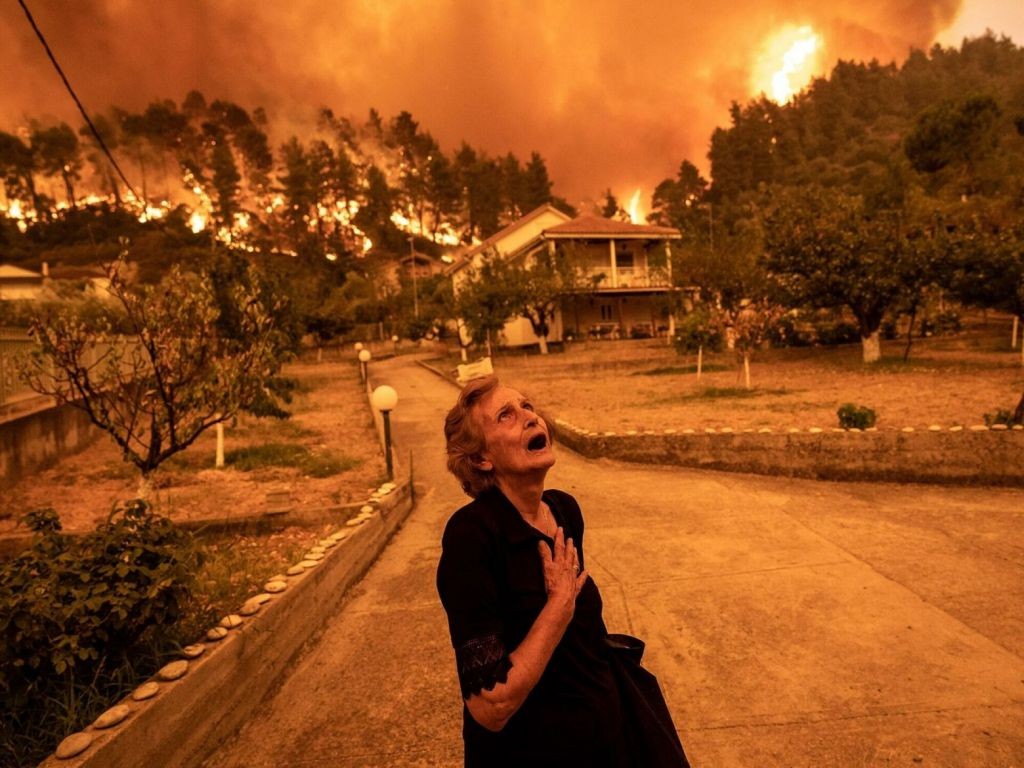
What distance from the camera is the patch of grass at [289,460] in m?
9.84

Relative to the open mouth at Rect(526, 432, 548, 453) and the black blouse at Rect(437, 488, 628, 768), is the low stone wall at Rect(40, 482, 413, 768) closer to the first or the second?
the black blouse at Rect(437, 488, 628, 768)

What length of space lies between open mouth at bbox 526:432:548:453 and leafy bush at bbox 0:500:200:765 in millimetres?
2655

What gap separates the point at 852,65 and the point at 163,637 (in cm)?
18161

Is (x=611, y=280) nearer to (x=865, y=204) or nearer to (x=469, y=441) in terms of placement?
(x=865, y=204)

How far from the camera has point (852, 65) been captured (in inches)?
5615

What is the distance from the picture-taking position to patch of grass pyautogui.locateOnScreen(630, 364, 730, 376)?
72.6ft

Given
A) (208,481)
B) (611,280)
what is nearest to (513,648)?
(208,481)

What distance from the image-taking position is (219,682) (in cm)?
336

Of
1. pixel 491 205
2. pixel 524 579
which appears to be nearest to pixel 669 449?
pixel 524 579

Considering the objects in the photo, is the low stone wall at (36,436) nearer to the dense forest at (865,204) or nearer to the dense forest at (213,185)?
the dense forest at (865,204)

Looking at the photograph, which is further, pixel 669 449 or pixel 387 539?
pixel 669 449

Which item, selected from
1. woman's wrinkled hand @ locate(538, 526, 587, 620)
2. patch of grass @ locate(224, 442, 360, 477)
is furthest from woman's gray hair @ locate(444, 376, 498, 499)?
patch of grass @ locate(224, 442, 360, 477)

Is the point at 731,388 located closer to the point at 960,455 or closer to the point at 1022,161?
the point at 960,455

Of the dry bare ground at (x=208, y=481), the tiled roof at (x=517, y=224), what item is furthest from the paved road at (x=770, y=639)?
the tiled roof at (x=517, y=224)
